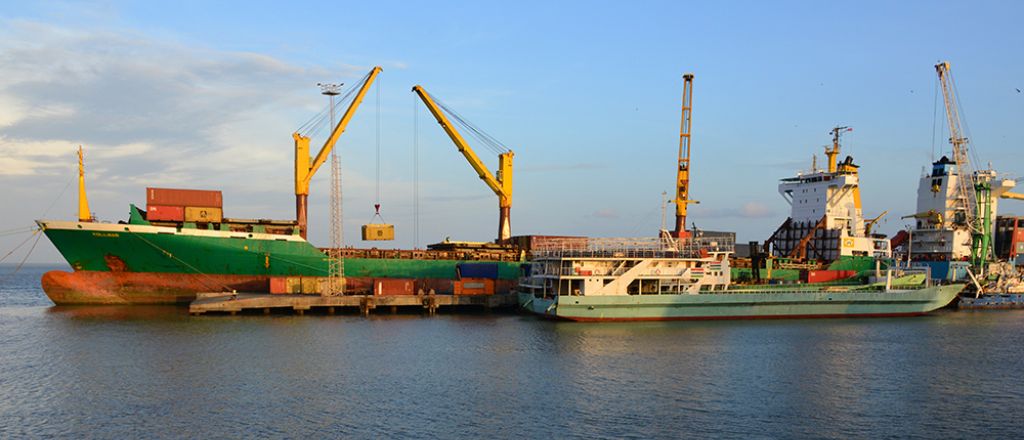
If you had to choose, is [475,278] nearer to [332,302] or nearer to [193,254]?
[332,302]

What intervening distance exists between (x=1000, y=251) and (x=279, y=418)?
8857cm

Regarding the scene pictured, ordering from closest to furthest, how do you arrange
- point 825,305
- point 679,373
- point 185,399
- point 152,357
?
point 185,399, point 679,373, point 152,357, point 825,305

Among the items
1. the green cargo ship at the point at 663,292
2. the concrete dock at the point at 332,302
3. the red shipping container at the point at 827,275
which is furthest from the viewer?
the red shipping container at the point at 827,275

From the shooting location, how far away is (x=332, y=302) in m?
54.2

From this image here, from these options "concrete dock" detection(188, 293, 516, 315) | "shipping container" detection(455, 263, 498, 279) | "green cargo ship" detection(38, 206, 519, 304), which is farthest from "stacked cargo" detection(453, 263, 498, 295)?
"green cargo ship" detection(38, 206, 519, 304)

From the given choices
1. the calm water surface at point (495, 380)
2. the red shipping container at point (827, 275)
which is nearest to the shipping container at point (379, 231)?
the calm water surface at point (495, 380)

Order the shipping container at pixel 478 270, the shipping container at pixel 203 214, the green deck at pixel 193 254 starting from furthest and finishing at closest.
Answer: the shipping container at pixel 478 270, the shipping container at pixel 203 214, the green deck at pixel 193 254

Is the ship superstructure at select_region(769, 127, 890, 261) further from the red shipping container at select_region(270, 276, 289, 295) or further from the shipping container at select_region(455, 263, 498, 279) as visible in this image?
the red shipping container at select_region(270, 276, 289, 295)

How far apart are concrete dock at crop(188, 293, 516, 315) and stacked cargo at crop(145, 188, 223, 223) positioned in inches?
281

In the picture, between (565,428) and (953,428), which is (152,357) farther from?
(953,428)

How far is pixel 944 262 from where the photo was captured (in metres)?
76.6

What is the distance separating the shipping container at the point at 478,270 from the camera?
63.2m

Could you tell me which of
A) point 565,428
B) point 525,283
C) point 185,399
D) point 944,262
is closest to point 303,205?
point 525,283

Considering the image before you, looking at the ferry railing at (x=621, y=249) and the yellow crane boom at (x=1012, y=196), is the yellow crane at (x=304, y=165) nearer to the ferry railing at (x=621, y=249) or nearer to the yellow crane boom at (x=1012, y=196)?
the ferry railing at (x=621, y=249)
